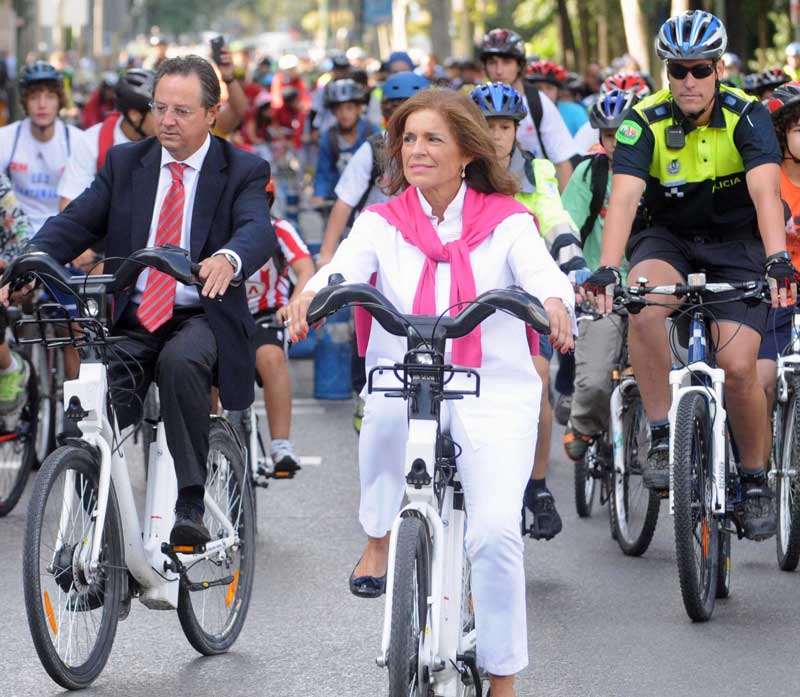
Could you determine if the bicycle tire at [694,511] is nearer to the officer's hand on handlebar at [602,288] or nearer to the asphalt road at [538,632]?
the asphalt road at [538,632]

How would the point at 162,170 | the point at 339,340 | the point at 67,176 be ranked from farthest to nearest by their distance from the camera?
the point at 339,340, the point at 67,176, the point at 162,170

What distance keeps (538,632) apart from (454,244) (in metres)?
2.19

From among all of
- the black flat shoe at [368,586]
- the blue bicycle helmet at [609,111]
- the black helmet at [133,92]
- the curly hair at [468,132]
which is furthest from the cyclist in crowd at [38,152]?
the black flat shoe at [368,586]

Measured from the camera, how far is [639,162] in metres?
7.36

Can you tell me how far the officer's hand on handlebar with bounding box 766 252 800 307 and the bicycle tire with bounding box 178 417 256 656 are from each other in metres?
2.01

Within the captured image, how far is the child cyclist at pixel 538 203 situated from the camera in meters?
7.70

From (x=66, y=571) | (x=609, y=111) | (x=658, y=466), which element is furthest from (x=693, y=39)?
(x=66, y=571)

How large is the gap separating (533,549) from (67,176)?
3.53 meters

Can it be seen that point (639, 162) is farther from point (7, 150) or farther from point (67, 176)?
point (7, 150)

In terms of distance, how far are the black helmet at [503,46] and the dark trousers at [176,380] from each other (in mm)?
5812

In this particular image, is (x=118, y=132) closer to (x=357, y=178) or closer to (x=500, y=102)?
(x=357, y=178)

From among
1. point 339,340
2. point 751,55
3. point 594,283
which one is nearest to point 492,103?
point 594,283

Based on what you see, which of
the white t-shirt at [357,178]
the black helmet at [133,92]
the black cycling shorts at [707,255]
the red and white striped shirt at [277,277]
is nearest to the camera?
the black cycling shorts at [707,255]

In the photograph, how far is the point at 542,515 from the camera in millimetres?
7746
